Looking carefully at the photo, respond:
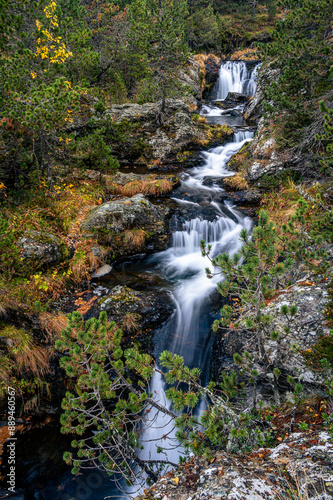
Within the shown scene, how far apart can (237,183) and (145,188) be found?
428 cm

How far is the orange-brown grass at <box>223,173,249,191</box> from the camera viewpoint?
11.7m

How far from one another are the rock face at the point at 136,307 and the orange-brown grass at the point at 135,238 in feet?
7.17

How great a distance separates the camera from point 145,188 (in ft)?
38.4

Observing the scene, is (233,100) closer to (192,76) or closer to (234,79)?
(234,79)

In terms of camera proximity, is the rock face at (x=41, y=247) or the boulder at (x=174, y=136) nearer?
the rock face at (x=41, y=247)

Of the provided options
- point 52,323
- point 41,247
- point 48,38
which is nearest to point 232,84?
point 48,38

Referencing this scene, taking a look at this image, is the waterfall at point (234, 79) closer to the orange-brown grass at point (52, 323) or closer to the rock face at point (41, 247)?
the rock face at point (41, 247)

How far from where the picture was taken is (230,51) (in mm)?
29312

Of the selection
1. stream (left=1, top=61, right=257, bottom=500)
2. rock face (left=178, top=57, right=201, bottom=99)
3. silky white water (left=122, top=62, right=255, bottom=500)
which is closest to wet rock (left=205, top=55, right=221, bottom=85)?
rock face (left=178, top=57, right=201, bottom=99)

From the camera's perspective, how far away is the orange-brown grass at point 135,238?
29.2 feet

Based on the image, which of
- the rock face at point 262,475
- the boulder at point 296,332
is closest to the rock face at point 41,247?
the boulder at point 296,332

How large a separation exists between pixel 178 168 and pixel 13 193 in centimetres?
904

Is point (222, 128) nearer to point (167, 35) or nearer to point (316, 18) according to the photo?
point (167, 35)

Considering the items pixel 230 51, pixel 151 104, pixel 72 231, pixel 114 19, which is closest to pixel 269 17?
pixel 230 51
